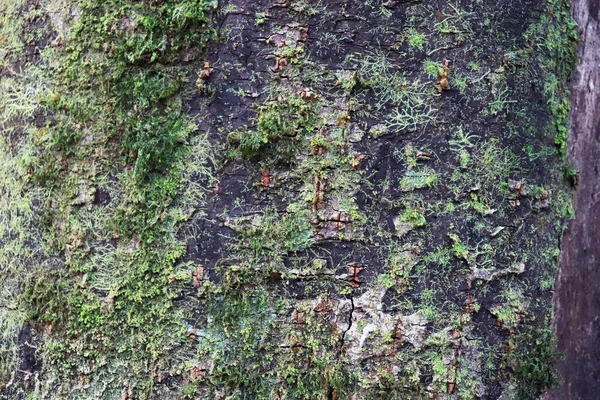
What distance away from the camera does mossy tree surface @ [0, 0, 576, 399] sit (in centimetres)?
142

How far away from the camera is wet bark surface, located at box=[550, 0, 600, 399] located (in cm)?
164

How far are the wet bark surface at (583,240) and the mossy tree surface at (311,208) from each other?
14cm

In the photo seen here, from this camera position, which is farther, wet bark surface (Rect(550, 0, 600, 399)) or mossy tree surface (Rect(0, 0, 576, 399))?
wet bark surface (Rect(550, 0, 600, 399))

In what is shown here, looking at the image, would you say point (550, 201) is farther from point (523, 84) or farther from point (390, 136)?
point (390, 136)

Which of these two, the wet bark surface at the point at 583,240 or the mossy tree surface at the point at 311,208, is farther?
the wet bark surface at the point at 583,240

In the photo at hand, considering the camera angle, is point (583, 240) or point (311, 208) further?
point (583, 240)

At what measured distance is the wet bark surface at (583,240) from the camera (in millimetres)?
1639

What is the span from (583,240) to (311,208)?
2.95ft

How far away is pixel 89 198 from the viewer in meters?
1.56

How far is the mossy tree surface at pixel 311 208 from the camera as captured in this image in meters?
1.42

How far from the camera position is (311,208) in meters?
1.44

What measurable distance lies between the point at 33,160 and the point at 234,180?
631 mm

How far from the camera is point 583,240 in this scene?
66.7 inches

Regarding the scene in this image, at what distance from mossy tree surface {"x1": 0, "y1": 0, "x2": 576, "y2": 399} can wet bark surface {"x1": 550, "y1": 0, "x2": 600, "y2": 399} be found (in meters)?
0.14
